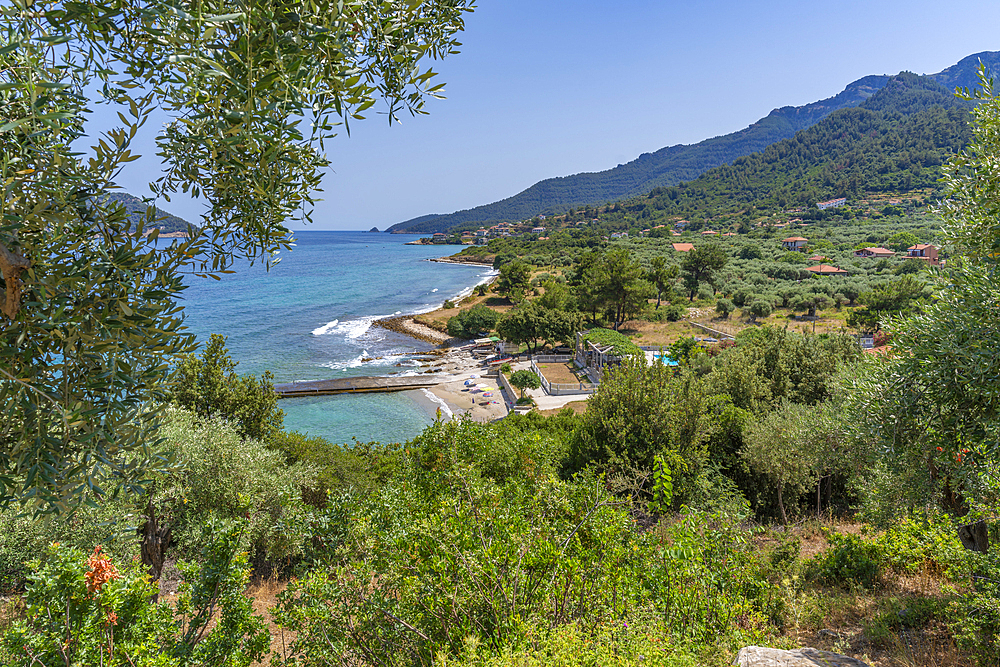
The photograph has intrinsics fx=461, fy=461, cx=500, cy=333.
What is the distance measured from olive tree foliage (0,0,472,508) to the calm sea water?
4600mm

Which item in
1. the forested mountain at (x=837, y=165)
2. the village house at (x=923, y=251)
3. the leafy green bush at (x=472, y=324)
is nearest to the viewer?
the leafy green bush at (x=472, y=324)

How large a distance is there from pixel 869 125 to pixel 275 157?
800ft

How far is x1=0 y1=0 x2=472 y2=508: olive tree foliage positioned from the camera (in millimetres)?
1868

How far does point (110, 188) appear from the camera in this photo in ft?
7.18

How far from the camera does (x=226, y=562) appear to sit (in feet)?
13.4

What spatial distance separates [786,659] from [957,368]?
366 centimetres

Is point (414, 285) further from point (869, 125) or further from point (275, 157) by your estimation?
point (869, 125)

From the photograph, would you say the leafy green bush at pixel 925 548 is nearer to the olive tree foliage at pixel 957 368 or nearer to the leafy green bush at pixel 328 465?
the olive tree foliage at pixel 957 368

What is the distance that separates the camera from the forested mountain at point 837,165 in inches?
5079

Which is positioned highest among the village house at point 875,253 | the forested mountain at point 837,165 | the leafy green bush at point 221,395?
the forested mountain at point 837,165

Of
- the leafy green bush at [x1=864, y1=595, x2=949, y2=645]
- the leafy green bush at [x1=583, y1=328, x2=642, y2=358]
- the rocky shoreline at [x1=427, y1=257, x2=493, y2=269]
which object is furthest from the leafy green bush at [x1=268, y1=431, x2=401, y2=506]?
the rocky shoreline at [x1=427, y1=257, x2=493, y2=269]

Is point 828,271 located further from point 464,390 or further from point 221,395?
point 221,395

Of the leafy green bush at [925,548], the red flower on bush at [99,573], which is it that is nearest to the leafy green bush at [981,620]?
the leafy green bush at [925,548]

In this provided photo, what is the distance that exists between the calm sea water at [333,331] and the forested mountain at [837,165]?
97495mm
